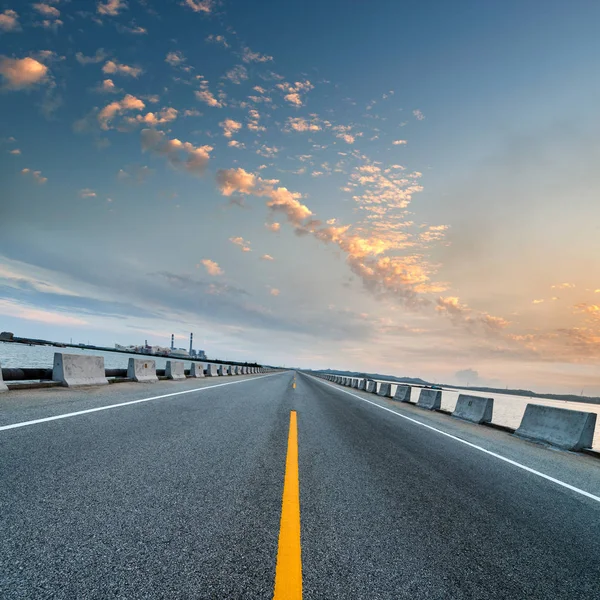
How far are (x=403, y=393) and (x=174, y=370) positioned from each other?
13.9 m

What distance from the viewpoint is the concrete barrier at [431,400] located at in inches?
701

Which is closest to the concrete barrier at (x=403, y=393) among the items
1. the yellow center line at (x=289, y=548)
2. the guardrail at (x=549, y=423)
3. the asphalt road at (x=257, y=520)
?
the guardrail at (x=549, y=423)

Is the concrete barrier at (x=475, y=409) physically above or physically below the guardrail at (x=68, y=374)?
below

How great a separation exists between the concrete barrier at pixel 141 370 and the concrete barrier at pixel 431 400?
13387 millimetres

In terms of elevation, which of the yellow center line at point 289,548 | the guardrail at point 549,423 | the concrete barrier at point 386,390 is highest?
the yellow center line at point 289,548

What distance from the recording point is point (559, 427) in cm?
963

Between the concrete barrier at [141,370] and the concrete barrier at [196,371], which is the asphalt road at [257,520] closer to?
the concrete barrier at [141,370]

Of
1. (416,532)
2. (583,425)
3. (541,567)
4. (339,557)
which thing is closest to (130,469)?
(339,557)

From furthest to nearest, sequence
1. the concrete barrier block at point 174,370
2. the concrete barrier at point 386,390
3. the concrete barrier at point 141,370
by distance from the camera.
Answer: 1. the concrete barrier at point 386,390
2. the concrete barrier block at point 174,370
3. the concrete barrier at point 141,370

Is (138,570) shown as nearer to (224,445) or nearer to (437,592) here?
(437,592)

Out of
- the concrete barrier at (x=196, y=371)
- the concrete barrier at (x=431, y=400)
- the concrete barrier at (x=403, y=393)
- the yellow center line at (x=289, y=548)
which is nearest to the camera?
the yellow center line at (x=289, y=548)

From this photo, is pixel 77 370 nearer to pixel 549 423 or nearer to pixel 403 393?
pixel 549 423

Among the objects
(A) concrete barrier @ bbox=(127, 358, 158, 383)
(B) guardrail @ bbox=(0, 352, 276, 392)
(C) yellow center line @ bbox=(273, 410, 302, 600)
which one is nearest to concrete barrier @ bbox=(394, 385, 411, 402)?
(A) concrete barrier @ bbox=(127, 358, 158, 383)

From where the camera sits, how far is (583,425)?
29.4ft
